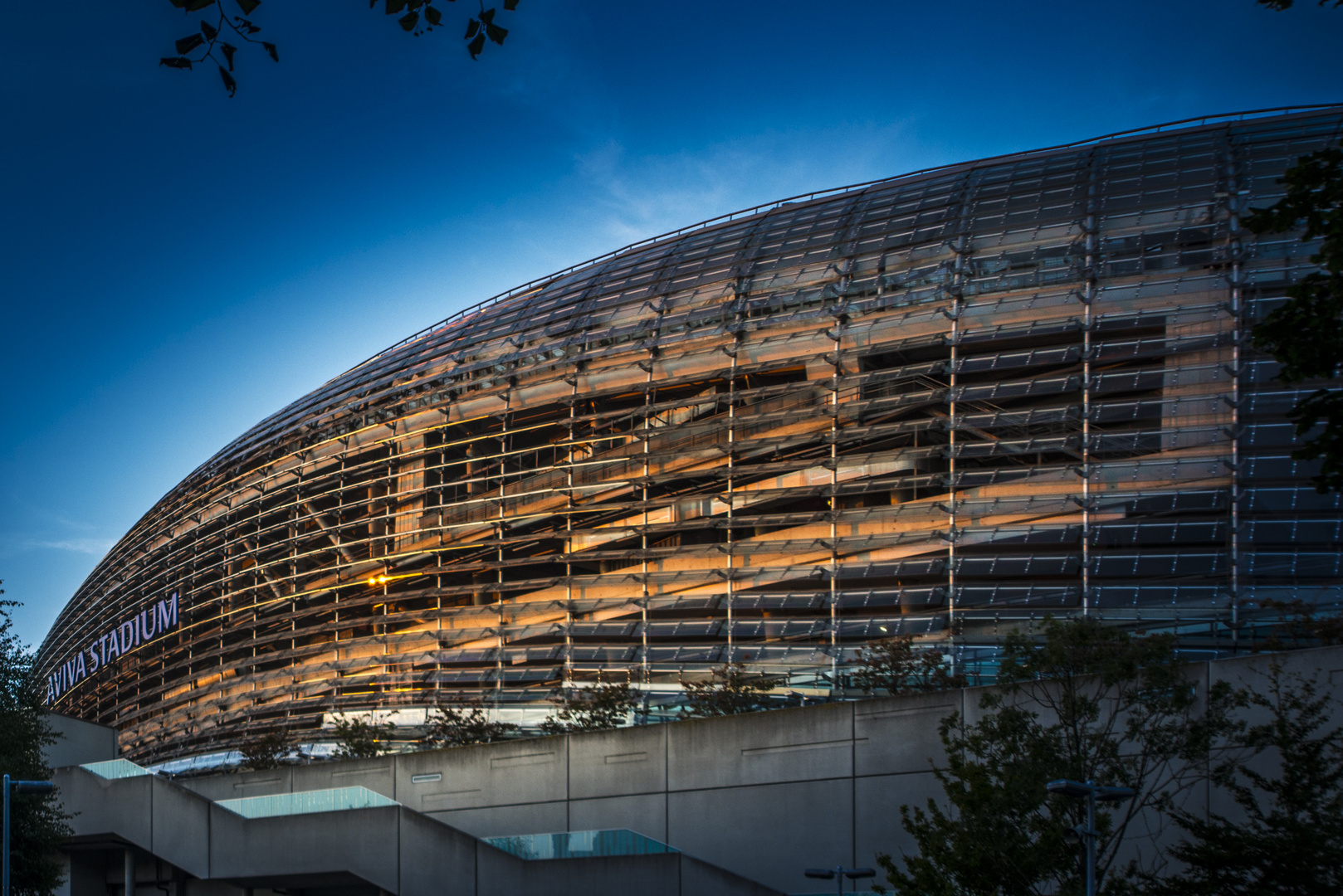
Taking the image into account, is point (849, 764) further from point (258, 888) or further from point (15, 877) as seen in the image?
point (15, 877)

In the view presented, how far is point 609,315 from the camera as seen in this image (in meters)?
40.1

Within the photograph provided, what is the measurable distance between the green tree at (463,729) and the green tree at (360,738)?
1649 mm

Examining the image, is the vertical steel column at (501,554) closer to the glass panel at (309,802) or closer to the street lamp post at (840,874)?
the glass panel at (309,802)

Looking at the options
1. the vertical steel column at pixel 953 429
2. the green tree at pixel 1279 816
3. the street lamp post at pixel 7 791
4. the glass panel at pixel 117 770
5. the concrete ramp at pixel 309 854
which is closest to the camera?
the green tree at pixel 1279 816

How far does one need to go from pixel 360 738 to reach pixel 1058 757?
77.5 feet

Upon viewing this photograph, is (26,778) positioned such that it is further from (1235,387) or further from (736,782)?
(1235,387)

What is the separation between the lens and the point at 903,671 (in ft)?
92.6

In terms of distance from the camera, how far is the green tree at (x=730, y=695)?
30.4m

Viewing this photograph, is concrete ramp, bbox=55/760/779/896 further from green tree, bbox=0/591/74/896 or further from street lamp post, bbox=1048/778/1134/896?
street lamp post, bbox=1048/778/1134/896

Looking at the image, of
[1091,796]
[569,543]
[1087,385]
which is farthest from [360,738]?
[1091,796]

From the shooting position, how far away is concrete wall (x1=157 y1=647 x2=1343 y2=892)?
2553cm

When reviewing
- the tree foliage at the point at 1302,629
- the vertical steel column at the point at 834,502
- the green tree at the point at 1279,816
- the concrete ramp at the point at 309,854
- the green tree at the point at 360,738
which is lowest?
the concrete ramp at the point at 309,854

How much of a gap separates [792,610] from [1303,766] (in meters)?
17.2

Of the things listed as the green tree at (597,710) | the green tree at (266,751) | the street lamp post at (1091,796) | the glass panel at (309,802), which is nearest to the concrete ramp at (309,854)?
the glass panel at (309,802)
